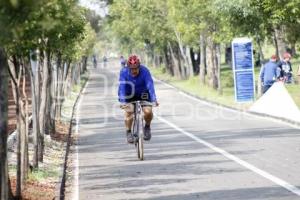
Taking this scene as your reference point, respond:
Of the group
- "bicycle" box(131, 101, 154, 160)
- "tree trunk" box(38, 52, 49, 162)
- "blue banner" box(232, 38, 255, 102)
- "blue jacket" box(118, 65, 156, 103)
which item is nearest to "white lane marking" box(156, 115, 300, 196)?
"bicycle" box(131, 101, 154, 160)

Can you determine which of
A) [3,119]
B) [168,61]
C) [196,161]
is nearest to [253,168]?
[196,161]

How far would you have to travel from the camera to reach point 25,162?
12594 millimetres

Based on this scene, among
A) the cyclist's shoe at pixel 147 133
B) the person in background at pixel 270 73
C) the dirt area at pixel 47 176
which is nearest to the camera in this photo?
the dirt area at pixel 47 176

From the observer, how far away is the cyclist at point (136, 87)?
51.9 feet

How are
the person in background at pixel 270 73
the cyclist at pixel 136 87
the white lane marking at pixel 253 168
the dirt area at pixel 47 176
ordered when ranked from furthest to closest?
the person in background at pixel 270 73 < the cyclist at pixel 136 87 < the dirt area at pixel 47 176 < the white lane marking at pixel 253 168

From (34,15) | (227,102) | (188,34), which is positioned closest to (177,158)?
(34,15)

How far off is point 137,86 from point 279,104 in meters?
11.1

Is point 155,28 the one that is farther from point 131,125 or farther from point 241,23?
point 131,125

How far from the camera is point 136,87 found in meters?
16.1

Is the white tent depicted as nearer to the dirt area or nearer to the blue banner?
the blue banner

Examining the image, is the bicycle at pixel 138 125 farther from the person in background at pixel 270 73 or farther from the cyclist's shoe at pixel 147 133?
the person in background at pixel 270 73

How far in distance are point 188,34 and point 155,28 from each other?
46.4 feet

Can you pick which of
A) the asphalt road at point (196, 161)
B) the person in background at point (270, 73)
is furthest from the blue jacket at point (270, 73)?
the asphalt road at point (196, 161)

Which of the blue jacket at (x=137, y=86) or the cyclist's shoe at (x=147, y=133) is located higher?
the blue jacket at (x=137, y=86)
